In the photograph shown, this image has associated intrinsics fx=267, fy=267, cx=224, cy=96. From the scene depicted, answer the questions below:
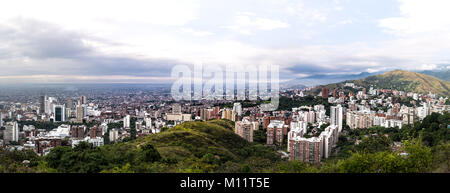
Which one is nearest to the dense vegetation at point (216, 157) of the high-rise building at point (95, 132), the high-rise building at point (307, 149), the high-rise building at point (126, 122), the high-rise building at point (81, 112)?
the high-rise building at point (307, 149)

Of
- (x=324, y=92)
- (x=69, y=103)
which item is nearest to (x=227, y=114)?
(x=69, y=103)

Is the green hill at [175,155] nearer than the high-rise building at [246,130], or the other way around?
the green hill at [175,155]

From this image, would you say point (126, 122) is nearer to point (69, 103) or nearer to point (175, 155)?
Result: point (69, 103)

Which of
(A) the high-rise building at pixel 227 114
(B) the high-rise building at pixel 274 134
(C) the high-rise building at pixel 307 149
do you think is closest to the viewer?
(C) the high-rise building at pixel 307 149

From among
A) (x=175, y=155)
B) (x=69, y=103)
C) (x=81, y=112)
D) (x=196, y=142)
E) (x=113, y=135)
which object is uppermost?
(x=69, y=103)

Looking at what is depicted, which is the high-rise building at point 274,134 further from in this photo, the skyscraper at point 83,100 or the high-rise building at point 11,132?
the high-rise building at point 11,132
